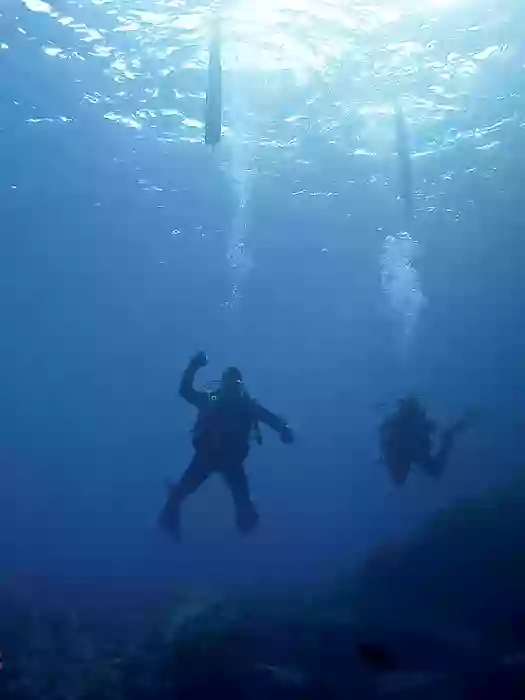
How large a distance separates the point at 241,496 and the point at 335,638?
304 centimetres

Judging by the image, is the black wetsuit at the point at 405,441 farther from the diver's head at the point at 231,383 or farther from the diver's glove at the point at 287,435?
the diver's glove at the point at 287,435

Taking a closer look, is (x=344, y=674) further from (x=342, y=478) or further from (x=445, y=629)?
(x=342, y=478)

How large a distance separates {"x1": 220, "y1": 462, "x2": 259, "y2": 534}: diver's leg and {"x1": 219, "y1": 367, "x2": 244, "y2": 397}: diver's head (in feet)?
3.89

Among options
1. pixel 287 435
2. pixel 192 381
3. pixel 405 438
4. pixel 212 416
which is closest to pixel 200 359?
pixel 192 381

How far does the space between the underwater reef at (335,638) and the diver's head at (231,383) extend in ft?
12.7

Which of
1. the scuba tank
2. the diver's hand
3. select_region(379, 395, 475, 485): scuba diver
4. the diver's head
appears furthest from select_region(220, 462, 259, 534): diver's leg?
select_region(379, 395, 475, 485): scuba diver

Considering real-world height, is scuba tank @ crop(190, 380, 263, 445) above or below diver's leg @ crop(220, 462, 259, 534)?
above

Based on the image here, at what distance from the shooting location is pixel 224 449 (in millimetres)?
10898

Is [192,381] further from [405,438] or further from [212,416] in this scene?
[405,438]

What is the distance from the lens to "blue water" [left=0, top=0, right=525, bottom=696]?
15.0 metres

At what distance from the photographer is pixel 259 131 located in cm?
1844

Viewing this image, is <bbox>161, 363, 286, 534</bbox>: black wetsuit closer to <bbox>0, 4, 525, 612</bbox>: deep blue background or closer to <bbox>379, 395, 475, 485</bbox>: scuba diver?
<bbox>379, 395, 475, 485</bbox>: scuba diver

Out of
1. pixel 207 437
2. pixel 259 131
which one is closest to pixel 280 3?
pixel 259 131

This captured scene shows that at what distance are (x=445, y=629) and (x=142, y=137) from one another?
46.8 ft
